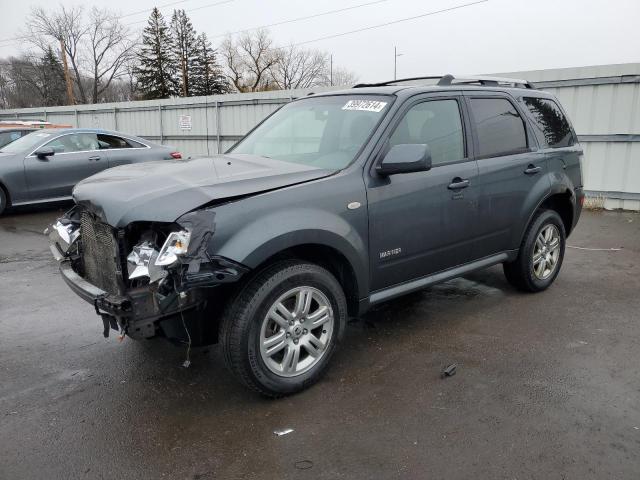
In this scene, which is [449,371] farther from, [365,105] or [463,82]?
[463,82]

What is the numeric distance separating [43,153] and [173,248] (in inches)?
306

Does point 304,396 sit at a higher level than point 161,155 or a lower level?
lower

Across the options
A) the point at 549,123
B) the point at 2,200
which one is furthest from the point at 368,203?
the point at 2,200

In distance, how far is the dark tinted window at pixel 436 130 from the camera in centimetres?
380

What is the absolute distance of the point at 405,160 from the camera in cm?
337

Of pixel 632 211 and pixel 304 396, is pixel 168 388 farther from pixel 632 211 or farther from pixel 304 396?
pixel 632 211

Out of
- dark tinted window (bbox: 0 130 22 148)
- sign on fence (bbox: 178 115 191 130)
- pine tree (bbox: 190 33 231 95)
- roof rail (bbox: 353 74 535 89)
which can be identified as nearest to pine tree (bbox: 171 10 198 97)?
pine tree (bbox: 190 33 231 95)

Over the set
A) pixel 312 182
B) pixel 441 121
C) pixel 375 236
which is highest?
pixel 441 121

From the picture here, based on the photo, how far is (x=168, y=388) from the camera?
3359 millimetres

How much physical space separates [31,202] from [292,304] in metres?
7.91

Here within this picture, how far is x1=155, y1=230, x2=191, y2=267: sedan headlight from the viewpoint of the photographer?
2682mm

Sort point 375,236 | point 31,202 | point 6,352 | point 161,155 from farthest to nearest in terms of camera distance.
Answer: point 161,155 → point 31,202 → point 6,352 → point 375,236

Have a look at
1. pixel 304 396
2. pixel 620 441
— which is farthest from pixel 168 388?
pixel 620 441

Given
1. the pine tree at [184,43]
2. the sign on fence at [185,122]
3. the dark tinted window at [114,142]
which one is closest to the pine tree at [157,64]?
the pine tree at [184,43]
